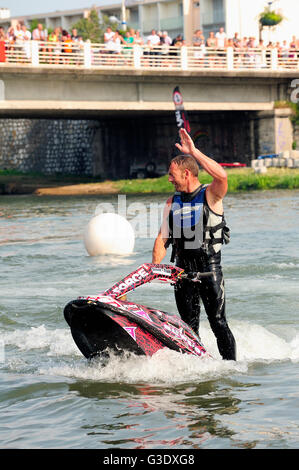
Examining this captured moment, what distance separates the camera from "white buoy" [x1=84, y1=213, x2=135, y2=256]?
16.9 metres

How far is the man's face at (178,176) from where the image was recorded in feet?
23.2

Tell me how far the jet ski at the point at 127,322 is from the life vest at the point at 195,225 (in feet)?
0.89

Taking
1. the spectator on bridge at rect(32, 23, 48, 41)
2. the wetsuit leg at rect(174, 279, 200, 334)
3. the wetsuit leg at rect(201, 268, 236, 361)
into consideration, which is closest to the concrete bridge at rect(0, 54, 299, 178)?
the spectator on bridge at rect(32, 23, 48, 41)

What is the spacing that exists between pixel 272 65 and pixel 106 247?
24.1 m

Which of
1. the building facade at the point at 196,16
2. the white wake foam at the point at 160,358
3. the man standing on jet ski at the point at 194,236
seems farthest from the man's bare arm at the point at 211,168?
the building facade at the point at 196,16

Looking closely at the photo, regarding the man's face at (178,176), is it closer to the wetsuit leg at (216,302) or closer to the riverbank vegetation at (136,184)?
the wetsuit leg at (216,302)

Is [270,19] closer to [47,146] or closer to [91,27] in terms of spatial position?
[47,146]

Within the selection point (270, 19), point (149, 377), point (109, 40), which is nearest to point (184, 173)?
point (149, 377)

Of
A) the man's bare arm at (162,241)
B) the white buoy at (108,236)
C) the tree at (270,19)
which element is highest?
the tree at (270,19)

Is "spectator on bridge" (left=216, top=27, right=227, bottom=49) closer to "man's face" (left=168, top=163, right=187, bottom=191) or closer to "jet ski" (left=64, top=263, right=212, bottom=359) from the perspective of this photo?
"man's face" (left=168, top=163, right=187, bottom=191)

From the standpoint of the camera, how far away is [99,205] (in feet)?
103

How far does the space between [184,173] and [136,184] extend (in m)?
32.2

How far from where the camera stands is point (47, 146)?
56.8m

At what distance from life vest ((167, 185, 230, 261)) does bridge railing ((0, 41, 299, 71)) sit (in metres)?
24.8
